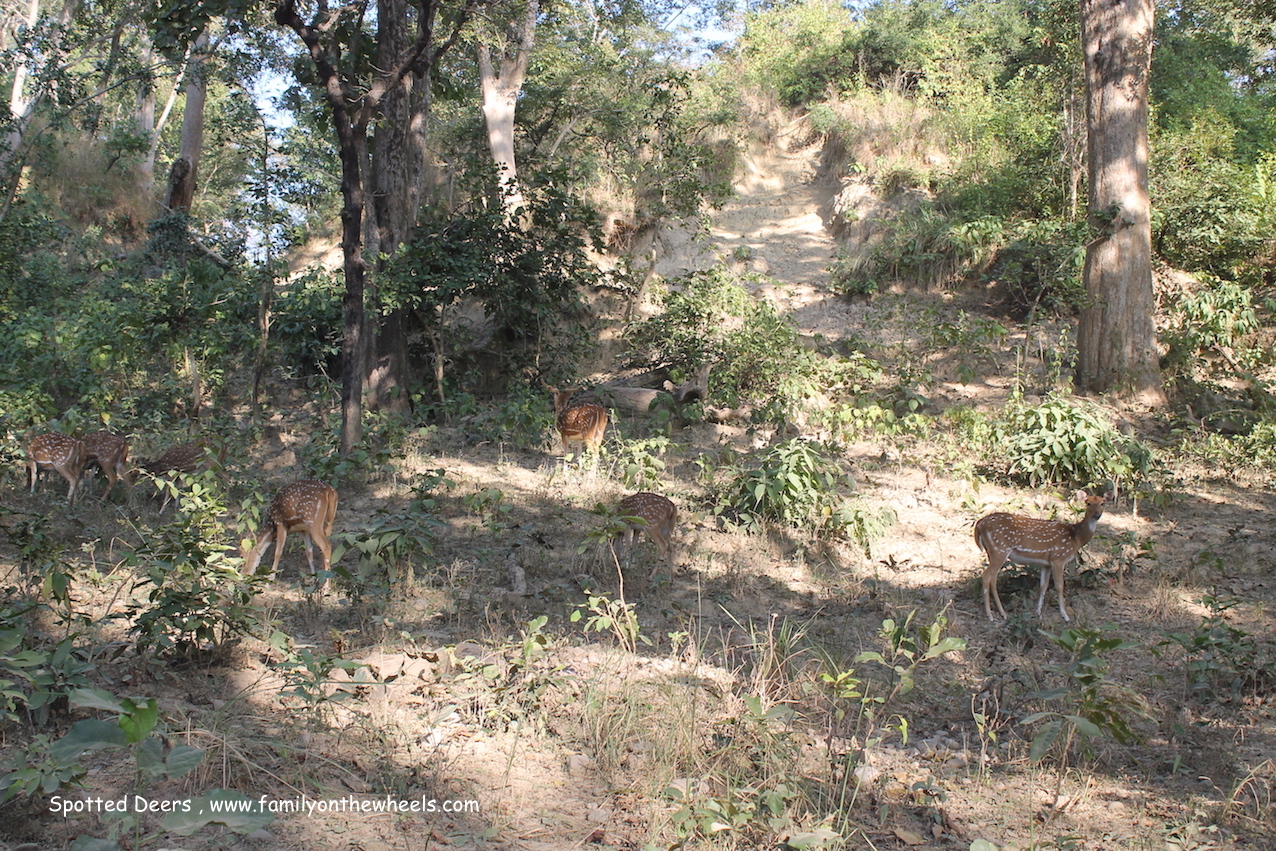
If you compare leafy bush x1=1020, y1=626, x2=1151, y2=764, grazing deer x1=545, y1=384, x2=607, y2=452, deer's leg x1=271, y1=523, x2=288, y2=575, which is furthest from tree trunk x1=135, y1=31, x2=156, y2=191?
leafy bush x1=1020, y1=626, x2=1151, y2=764

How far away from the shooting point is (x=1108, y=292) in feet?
43.5

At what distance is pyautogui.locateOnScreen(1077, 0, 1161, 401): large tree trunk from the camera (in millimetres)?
13148

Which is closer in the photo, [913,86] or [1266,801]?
[1266,801]

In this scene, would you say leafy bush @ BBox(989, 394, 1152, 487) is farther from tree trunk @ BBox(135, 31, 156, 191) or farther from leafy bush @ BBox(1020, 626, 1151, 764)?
tree trunk @ BBox(135, 31, 156, 191)

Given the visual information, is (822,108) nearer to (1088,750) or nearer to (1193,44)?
(1193,44)

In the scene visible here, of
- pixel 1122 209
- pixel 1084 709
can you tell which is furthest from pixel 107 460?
pixel 1122 209

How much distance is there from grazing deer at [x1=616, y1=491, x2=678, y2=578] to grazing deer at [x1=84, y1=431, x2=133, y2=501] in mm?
5488

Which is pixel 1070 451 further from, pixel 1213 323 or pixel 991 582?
pixel 1213 323

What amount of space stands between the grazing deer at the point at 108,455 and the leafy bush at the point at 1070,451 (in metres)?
9.76

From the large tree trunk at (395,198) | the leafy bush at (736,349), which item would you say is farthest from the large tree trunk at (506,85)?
the leafy bush at (736,349)

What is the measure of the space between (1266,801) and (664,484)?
6669 millimetres

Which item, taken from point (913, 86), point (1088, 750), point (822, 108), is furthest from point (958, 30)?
point (1088, 750)

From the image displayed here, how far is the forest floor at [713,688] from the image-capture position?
177 inches

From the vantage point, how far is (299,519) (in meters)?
7.94
